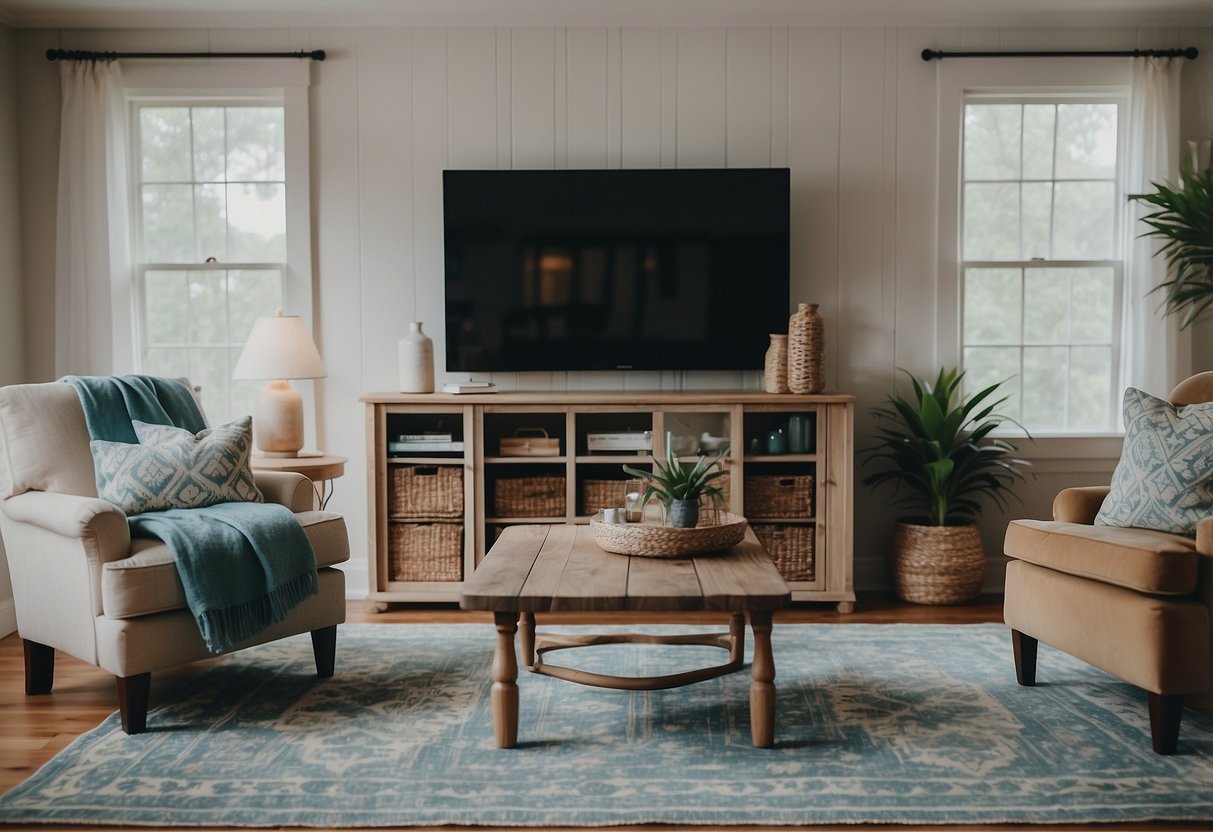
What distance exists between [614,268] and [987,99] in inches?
→ 72.3

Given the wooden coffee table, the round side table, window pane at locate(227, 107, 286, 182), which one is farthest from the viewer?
window pane at locate(227, 107, 286, 182)

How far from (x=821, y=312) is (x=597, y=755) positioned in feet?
8.32

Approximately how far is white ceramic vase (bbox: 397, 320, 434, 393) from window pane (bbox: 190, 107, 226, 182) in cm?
119

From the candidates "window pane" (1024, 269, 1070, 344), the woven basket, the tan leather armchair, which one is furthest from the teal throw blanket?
"window pane" (1024, 269, 1070, 344)

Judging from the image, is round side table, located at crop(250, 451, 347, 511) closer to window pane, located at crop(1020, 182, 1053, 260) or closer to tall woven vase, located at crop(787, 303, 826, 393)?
tall woven vase, located at crop(787, 303, 826, 393)

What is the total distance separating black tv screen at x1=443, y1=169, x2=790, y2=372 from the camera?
4.16 metres

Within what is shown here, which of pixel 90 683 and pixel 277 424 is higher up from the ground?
pixel 277 424

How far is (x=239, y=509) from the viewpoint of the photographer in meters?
2.89

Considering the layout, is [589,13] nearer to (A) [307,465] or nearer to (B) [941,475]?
(A) [307,465]

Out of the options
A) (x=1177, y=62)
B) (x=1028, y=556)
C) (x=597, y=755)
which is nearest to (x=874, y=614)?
(x=1028, y=556)

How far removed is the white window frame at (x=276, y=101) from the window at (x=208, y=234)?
0.10 feet

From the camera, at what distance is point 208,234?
14.3ft

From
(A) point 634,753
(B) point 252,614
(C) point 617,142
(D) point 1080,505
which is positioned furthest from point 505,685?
(C) point 617,142

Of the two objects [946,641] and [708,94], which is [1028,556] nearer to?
[946,641]
